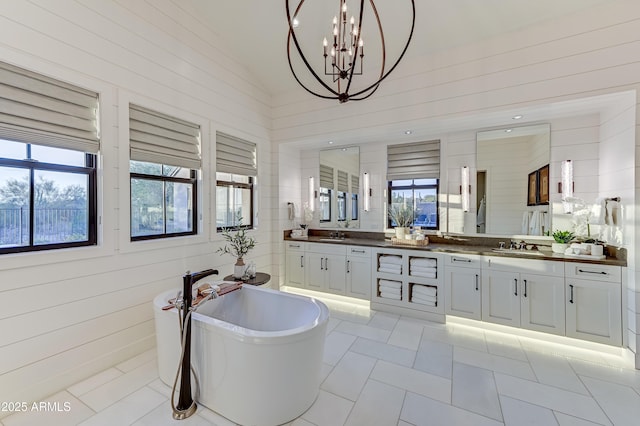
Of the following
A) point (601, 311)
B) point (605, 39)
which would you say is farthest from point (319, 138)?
point (601, 311)

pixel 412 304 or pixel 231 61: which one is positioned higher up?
pixel 231 61

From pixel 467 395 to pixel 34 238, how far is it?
3.76 m

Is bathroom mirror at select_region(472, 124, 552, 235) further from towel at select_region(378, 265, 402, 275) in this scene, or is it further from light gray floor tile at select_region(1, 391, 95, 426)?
light gray floor tile at select_region(1, 391, 95, 426)

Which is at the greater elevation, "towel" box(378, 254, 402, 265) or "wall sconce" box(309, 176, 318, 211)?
"wall sconce" box(309, 176, 318, 211)

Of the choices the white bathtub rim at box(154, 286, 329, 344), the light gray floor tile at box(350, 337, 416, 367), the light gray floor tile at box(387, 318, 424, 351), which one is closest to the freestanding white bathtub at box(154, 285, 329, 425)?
the white bathtub rim at box(154, 286, 329, 344)

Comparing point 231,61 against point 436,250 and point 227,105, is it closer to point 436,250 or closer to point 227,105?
point 227,105

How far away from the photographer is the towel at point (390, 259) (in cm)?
376

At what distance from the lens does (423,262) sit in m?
3.59

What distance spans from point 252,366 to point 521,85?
3.92m

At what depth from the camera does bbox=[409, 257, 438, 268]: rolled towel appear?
353 centimetres

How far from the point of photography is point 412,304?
12.0 ft

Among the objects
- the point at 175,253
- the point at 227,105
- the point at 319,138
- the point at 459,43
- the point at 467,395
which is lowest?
the point at 467,395

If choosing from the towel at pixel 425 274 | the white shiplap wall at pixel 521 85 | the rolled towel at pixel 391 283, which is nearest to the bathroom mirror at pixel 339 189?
the white shiplap wall at pixel 521 85

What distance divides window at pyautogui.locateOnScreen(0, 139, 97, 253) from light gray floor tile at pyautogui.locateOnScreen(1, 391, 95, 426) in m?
1.20
